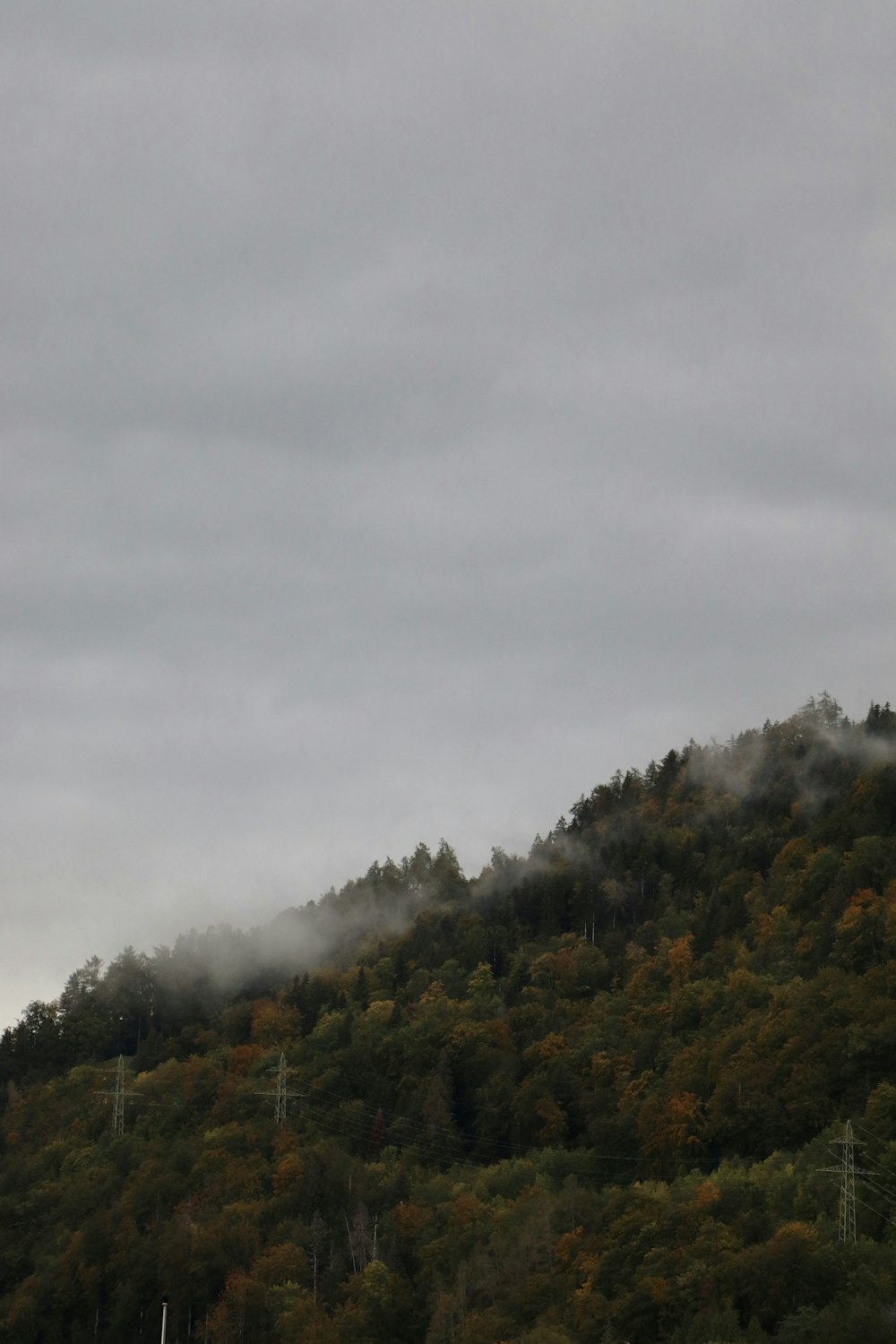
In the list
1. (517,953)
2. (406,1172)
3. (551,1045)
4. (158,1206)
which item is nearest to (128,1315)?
(158,1206)

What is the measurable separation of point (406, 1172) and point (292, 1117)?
26120 mm

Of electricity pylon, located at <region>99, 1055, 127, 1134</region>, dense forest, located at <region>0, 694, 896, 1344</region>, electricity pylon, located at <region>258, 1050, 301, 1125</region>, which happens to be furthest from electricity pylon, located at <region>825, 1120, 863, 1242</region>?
electricity pylon, located at <region>99, 1055, 127, 1134</region>

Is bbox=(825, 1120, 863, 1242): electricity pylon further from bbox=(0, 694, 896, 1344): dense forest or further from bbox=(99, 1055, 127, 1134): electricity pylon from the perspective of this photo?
bbox=(99, 1055, 127, 1134): electricity pylon

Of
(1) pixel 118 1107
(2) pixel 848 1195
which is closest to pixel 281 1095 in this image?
(1) pixel 118 1107

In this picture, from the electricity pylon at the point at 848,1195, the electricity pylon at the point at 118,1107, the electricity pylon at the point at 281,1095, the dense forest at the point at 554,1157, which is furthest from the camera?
the electricity pylon at the point at 118,1107

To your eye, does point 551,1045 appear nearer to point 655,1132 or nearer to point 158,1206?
point 655,1132

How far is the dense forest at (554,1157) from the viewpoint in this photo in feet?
369

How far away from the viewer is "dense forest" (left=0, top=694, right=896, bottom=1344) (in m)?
112

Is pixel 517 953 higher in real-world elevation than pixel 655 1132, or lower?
higher

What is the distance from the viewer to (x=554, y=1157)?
149750mm

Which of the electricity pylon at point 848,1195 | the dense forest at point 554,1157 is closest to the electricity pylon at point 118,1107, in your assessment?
the dense forest at point 554,1157

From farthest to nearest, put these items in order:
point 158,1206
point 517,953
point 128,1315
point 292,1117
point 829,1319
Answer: point 517,953 → point 292,1117 → point 158,1206 → point 128,1315 → point 829,1319

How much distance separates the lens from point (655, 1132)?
472ft

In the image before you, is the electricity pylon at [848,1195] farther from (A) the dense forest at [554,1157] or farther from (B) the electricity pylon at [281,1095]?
(B) the electricity pylon at [281,1095]
